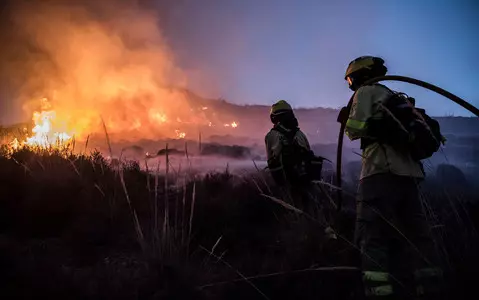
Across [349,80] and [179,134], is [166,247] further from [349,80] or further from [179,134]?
[179,134]

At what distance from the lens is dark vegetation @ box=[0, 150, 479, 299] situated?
A: 385 cm

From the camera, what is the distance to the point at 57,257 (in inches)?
194

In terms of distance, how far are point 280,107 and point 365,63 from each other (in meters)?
3.71

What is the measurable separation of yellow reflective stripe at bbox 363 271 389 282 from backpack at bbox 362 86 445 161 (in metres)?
1.12

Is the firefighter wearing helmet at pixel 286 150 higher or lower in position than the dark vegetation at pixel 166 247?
higher

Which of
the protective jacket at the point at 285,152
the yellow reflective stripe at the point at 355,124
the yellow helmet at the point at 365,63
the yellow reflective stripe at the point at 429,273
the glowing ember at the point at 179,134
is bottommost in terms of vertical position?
the yellow reflective stripe at the point at 429,273

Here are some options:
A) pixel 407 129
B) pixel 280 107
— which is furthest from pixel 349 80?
pixel 280 107

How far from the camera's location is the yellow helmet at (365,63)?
4.12 metres

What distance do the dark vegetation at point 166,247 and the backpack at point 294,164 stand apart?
0.80 m

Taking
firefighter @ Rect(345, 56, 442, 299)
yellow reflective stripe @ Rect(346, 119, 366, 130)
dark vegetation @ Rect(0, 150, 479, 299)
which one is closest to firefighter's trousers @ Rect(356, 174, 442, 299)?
firefighter @ Rect(345, 56, 442, 299)

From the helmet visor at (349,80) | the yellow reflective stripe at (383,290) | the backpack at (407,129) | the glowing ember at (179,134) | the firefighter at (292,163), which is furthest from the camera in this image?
the glowing ember at (179,134)

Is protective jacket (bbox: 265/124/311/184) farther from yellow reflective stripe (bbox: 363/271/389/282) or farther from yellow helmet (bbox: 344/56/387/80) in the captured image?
yellow reflective stripe (bbox: 363/271/389/282)

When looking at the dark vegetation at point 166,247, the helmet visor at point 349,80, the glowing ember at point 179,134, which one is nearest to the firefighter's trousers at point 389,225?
the dark vegetation at point 166,247

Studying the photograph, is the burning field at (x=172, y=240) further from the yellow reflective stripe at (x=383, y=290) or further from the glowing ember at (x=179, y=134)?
the glowing ember at (x=179, y=134)
